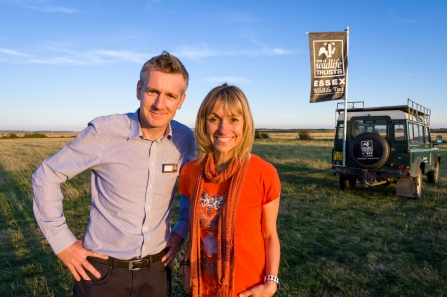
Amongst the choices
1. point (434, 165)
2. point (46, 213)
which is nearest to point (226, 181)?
point (46, 213)

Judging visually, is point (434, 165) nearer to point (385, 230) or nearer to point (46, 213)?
point (385, 230)

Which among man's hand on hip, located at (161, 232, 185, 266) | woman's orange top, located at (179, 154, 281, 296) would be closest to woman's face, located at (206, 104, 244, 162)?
woman's orange top, located at (179, 154, 281, 296)

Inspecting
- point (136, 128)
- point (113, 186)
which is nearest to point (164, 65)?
point (136, 128)

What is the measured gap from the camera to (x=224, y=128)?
6.23ft

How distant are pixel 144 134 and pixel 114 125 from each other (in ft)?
0.55

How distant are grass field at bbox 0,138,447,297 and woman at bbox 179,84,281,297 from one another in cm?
210

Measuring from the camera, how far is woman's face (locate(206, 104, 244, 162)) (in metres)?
1.90

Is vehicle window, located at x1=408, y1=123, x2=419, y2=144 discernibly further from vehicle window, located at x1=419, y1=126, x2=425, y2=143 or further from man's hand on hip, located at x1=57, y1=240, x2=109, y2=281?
man's hand on hip, located at x1=57, y1=240, x2=109, y2=281

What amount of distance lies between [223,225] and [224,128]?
1.60 ft

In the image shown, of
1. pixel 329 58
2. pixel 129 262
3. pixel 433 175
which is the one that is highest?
pixel 329 58

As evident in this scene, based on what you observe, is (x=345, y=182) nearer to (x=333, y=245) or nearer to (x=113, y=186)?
(x=333, y=245)

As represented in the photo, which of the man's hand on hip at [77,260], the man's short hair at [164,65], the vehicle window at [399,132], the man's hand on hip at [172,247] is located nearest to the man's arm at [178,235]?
the man's hand on hip at [172,247]

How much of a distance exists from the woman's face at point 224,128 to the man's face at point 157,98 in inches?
10.0

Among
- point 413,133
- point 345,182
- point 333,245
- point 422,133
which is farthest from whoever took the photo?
point 422,133
